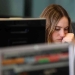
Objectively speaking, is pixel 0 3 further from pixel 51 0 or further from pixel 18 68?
pixel 18 68

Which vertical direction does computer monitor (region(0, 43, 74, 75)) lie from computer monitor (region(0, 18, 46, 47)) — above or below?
below

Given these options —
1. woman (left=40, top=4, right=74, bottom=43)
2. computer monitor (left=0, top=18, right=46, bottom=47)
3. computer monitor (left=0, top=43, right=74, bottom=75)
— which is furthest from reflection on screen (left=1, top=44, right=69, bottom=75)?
woman (left=40, top=4, right=74, bottom=43)

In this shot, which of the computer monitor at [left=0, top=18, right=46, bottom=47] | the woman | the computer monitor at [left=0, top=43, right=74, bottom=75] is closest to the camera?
the computer monitor at [left=0, top=43, right=74, bottom=75]

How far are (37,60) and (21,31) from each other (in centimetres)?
41

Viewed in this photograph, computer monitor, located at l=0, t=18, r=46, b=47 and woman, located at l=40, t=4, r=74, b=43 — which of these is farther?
woman, located at l=40, t=4, r=74, b=43

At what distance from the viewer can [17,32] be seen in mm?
1003

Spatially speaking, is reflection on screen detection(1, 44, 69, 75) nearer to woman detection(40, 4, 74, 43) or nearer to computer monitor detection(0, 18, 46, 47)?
computer monitor detection(0, 18, 46, 47)

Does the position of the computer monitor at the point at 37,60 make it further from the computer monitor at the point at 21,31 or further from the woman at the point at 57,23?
the woman at the point at 57,23

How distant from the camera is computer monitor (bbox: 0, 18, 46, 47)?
0.96 meters

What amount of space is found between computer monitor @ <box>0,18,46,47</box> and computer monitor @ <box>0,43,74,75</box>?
14.6 inches

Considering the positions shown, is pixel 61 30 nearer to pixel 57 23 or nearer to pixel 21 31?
pixel 57 23

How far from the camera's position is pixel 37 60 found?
0.61 m

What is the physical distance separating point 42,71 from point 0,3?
2722 millimetres

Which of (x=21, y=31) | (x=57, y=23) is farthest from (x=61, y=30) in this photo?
(x=21, y=31)
